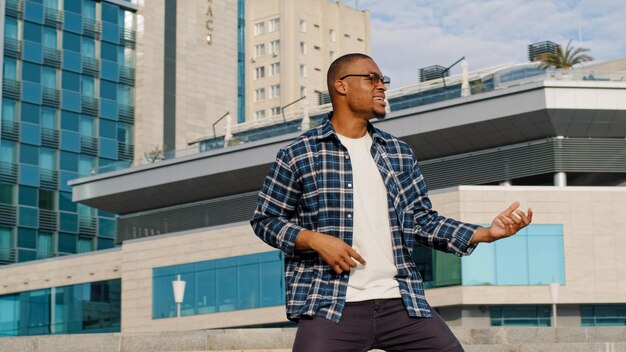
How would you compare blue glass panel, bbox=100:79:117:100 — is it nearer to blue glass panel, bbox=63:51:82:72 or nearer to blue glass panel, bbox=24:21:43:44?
blue glass panel, bbox=63:51:82:72

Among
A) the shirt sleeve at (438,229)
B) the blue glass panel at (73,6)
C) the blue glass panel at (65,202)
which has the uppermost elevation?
the blue glass panel at (73,6)

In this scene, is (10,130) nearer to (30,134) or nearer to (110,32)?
(30,134)

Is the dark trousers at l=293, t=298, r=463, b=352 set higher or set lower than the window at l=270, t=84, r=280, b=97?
lower

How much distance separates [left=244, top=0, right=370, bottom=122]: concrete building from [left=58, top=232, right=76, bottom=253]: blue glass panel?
111 ft

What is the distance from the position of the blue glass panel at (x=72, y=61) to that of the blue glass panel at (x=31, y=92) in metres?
2.37

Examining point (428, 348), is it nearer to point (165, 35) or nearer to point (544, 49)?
point (544, 49)

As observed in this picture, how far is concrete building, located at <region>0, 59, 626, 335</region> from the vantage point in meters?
45.0

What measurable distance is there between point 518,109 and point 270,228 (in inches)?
1640

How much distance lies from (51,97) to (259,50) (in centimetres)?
3598

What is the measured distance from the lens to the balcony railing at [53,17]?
73562mm

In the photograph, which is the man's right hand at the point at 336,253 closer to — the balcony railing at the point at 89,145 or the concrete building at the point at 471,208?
the concrete building at the point at 471,208

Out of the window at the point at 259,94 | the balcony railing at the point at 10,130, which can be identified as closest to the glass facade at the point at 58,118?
the balcony railing at the point at 10,130

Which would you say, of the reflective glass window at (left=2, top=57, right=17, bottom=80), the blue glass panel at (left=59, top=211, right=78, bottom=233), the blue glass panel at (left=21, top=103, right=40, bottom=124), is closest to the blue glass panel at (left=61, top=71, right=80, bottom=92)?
the blue glass panel at (left=21, top=103, right=40, bottom=124)

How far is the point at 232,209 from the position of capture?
5594cm
